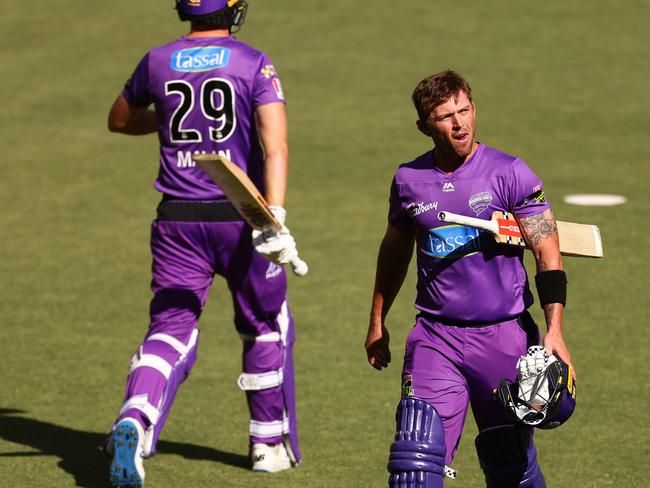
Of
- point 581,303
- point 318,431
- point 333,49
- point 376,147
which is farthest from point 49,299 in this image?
point 333,49

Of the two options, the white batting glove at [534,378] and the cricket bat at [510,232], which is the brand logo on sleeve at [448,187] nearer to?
the cricket bat at [510,232]

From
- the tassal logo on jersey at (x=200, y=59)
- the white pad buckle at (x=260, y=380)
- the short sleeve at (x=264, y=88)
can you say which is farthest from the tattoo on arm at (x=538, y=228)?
the white pad buckle at (x=260, y=380)

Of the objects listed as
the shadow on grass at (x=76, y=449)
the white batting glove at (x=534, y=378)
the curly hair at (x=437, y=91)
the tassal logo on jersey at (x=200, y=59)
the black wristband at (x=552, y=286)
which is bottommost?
the shadow on grass at (x=76, y=449)

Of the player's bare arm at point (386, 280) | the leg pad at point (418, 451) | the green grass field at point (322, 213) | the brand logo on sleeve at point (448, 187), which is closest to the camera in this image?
the leg pad at point (418, 451)

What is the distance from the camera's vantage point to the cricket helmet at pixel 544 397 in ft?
16.2

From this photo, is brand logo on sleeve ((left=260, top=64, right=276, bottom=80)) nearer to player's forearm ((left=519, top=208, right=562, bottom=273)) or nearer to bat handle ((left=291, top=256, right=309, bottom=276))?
bat handle ((left=291, top=256, right=309, bottom=276))

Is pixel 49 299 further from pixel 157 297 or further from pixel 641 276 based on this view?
pixel 641 276

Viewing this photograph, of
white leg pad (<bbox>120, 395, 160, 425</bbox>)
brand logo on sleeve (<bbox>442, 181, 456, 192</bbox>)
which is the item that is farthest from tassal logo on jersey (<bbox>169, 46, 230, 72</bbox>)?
brand logo on sleeve (<bbox>442, 181, 456, 192</bbox>)

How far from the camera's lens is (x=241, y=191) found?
6.21 metres

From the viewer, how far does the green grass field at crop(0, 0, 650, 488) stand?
7.56 m

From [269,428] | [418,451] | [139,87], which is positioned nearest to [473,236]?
[418,451]

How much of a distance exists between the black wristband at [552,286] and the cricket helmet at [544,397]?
290mm

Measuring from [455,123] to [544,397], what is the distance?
1.21 metres

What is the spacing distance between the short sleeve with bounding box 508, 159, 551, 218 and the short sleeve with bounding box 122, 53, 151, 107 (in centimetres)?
244
